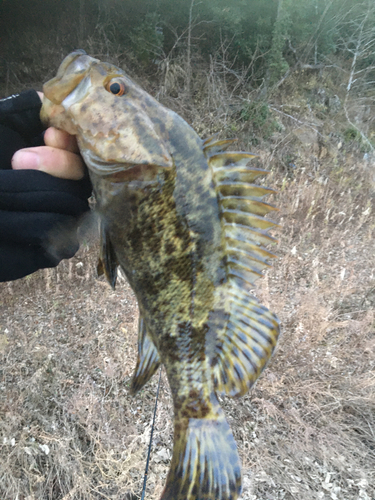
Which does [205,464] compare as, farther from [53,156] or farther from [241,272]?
[53,156]

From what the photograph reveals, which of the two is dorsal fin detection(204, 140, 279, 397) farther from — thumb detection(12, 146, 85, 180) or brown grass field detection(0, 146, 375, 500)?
brown grass field detection(0, 146, 375, 500)

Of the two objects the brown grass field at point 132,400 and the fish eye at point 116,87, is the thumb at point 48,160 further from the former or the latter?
the brown grass field at point 132,400

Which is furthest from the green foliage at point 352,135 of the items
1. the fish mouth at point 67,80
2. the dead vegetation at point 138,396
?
the fish mouth at point 67,80

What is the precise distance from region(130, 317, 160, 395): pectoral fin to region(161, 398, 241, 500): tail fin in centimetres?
26

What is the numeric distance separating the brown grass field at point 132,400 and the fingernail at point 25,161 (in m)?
2.49

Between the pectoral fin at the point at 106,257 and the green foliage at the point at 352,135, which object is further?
the green foliage at the point at 352,135

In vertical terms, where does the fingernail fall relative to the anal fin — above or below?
above

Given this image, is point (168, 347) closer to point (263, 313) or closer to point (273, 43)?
point (263, 313)

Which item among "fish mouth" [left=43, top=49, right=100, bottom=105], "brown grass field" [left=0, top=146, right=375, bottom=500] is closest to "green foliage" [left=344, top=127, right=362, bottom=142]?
"brown grass field" [left=0, top=146, right=375, bottom=500]

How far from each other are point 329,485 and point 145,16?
10617 mm

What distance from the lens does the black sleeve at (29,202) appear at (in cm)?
131

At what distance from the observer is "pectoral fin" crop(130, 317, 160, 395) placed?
1330mm

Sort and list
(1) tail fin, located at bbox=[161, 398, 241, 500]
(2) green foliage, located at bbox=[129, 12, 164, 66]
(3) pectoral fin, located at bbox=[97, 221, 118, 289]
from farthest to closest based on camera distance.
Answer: (2) green foliage, located at bbox=[129, 12, 164, 66] → (3) pectoral fin, located at bbox=[97, 221, 118, 289] → (1) tail fin, located at bbox=[161, 398, 241, 500]

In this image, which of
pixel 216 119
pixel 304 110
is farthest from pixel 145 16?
pixel 304 110
